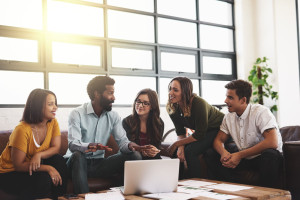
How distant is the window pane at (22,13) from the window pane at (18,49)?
171 millimetres

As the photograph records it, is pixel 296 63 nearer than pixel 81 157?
No

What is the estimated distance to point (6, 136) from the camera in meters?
2.89

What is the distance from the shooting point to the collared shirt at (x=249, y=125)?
9.39 ft

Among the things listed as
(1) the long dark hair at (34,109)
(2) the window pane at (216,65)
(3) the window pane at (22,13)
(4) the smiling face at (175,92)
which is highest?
(3) the window pane at (22,13)

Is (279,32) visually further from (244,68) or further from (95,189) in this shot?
(95,189)

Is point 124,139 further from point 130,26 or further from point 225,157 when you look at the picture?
point 130,26

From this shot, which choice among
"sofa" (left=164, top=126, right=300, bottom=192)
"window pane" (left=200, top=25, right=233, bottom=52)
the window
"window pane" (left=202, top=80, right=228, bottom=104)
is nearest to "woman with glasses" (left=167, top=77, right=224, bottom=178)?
"sofa" (left=164, top=126, right=300, bottom=192)

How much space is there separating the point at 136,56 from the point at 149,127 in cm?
169

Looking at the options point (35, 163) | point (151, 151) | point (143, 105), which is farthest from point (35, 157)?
point (143, 105)

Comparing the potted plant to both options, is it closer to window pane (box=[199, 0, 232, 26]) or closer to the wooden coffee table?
window pane (box=[199, 0, 232, 26])

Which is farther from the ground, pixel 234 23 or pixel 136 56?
pixel 234 23

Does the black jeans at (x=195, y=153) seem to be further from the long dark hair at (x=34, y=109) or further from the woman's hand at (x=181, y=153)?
the long dark hair at (x=34, y=109)

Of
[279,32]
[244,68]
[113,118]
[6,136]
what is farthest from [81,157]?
[279,32]

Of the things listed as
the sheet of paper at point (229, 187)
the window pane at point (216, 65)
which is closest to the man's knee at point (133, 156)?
the sheet of paper at point (229, 187)
